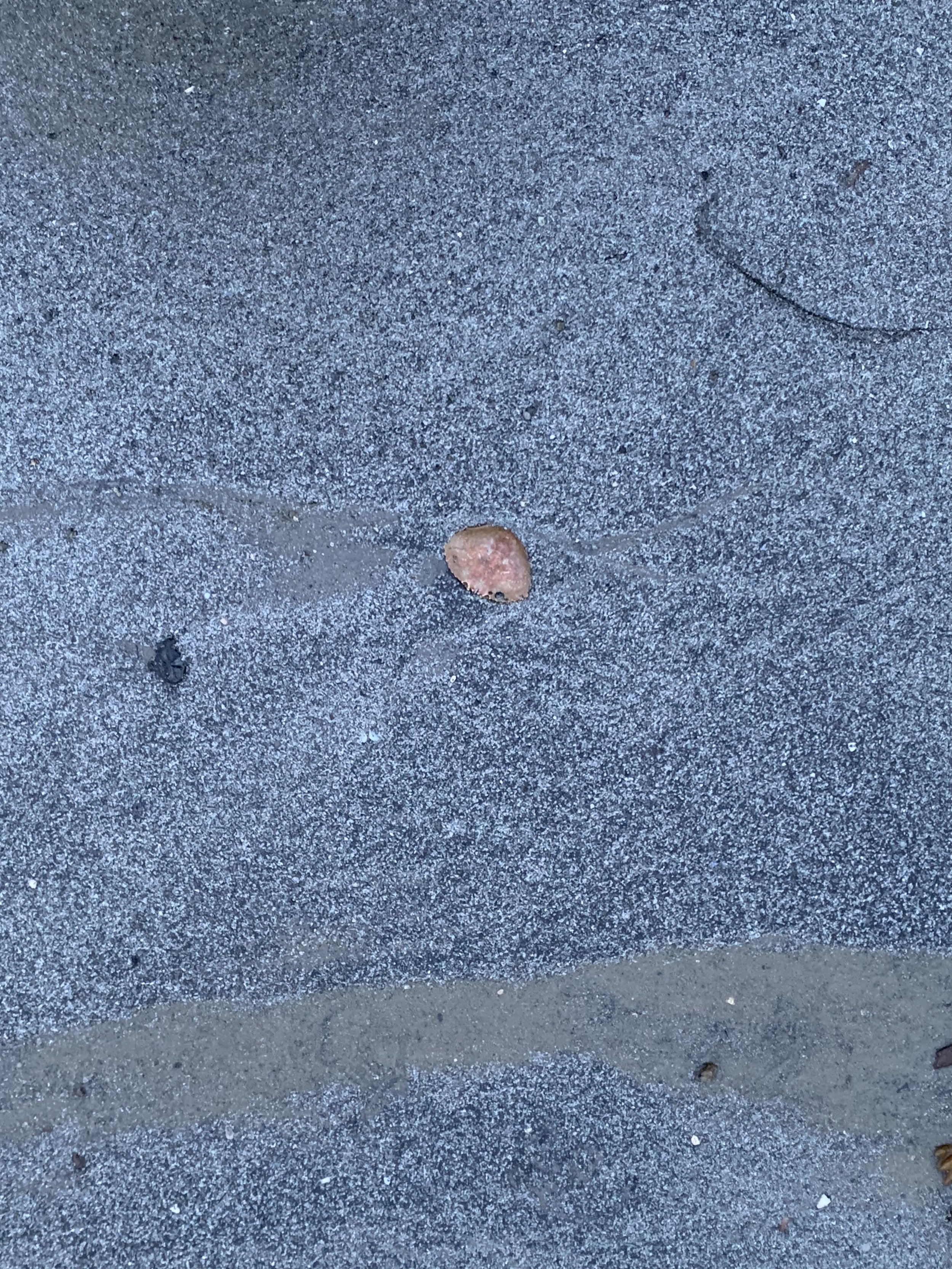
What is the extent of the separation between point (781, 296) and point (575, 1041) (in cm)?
199

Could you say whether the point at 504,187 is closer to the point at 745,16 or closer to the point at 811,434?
the point at 745,16

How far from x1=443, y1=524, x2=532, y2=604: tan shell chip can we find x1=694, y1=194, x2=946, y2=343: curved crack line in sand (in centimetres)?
90

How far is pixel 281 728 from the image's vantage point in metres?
2.30

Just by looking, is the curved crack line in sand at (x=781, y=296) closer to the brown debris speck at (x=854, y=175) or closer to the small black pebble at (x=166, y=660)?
the brown debris speck at (x=854, y=175)

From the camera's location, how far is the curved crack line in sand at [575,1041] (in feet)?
7.47

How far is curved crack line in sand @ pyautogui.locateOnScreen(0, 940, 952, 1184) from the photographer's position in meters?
2.28

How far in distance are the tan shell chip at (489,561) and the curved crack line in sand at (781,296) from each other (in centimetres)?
90

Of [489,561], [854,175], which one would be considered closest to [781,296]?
[854,175]

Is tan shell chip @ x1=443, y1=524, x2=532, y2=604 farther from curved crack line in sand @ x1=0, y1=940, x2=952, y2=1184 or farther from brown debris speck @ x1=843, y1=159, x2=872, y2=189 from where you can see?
brown debris speck @ x1=843, y1=159, x2=872, y2=189

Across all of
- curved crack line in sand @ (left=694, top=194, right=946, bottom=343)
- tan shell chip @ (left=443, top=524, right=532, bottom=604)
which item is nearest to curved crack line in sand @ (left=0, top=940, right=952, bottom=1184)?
tan shell chip @ (left=443, top=524, right=532, bottom=604)

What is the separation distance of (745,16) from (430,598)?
170 cm

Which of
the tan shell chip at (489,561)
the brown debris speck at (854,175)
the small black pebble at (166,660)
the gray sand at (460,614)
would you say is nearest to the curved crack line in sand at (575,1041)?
the gray sand at (460,614)

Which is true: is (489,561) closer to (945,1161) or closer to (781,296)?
(781,296)

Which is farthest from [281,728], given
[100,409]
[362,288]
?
[362,288]
